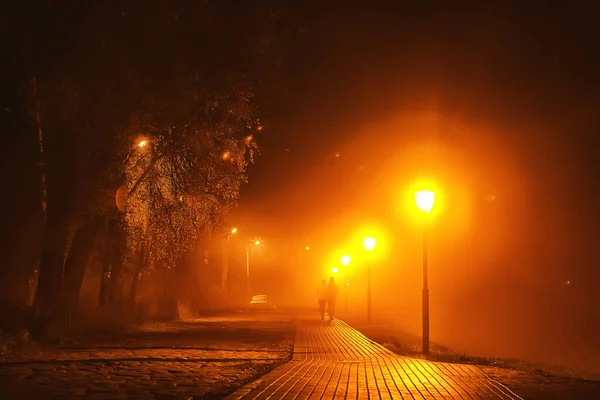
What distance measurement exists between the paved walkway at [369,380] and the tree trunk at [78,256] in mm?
5585

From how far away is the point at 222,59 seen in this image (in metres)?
14.4

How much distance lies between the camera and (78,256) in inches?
663

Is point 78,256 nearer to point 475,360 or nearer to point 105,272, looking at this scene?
point 105,272

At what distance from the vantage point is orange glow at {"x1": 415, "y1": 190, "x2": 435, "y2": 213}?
16.8 metres

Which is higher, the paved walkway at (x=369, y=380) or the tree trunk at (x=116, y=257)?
the tree trunk at (x=116, y=257)

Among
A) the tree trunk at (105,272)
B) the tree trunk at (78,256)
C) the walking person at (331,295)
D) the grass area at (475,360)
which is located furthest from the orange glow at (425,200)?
the walking person at (331,295)

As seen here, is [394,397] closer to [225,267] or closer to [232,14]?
[232,14]

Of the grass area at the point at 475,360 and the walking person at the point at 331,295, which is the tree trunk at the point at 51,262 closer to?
the grass area at the point at 475,360

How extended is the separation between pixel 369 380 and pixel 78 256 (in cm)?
889

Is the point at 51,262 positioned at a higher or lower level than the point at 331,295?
higher

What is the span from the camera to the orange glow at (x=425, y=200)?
55.1ft

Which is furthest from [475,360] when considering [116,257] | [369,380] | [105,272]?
[105,272]

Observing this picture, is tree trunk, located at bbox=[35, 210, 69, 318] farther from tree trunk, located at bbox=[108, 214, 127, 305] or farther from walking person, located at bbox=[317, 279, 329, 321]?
walking person, located at bbox=[317, 279, 329, 321]

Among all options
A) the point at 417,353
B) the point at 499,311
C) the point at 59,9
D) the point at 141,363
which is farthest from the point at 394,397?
the point at 499,311
